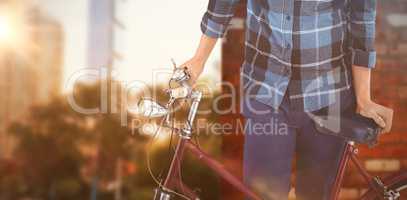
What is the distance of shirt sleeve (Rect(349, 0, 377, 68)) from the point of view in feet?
6.35

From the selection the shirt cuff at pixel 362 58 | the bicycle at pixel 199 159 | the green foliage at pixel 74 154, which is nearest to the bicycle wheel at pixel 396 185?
the bicycle at pixel 199 159

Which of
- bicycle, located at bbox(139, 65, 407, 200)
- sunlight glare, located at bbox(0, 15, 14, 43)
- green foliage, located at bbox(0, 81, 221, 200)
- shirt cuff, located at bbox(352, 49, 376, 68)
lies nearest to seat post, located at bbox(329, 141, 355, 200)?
bicycle, located at bbox(139, 65, 407, 200)

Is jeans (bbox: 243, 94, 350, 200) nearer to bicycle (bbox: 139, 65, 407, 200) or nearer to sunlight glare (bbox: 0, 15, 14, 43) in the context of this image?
bicycle (bbox: 139, 65, 407, 200)

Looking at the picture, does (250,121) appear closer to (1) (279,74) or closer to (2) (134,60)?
(1) (279,74)

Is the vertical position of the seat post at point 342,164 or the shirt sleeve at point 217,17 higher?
the shirt sleeve at point 217,17

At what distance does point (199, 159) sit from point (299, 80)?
50 cm

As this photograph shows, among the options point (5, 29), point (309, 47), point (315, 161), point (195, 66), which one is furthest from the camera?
point (5, 29)

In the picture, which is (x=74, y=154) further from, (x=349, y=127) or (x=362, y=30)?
(x=362, y=30)

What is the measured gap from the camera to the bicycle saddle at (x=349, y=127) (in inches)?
77.7

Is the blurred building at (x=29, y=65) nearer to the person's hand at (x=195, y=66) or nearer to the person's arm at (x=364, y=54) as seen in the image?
the person's hand at (x=195, y=66)

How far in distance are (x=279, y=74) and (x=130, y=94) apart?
672mm

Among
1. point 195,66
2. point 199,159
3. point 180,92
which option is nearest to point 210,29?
point 195,66

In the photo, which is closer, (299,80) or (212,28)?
(299,80)

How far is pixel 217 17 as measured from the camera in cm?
209
